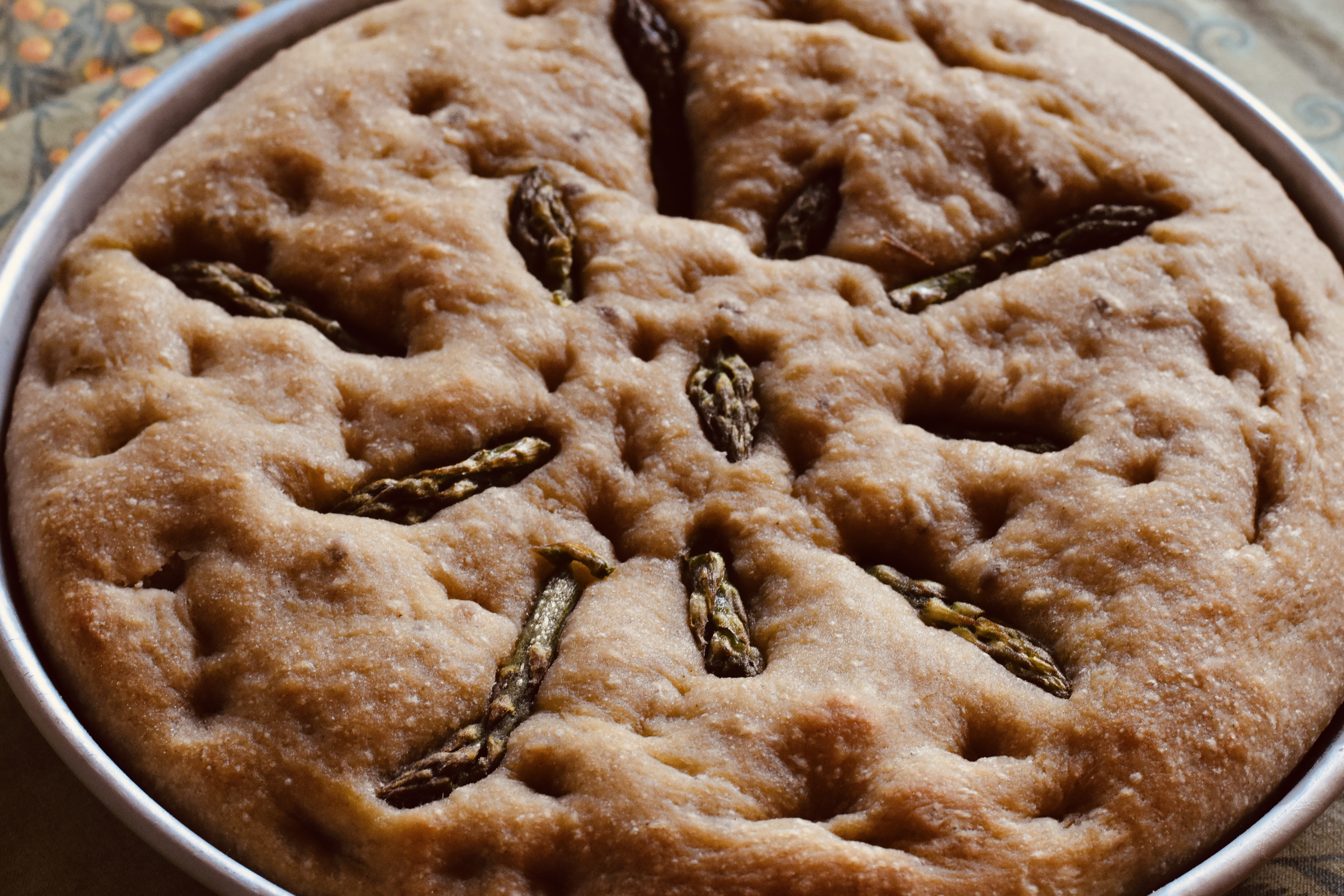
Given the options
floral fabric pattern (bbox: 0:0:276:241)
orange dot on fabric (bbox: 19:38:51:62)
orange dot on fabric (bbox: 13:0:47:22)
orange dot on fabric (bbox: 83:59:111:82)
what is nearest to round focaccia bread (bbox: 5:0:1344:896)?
floral fabric pattern (bbox: 0:0:276:241)

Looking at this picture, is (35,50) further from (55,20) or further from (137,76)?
(137,76)

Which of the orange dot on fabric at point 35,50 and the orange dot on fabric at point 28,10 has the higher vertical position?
the orange dot on fabric at point 28,10

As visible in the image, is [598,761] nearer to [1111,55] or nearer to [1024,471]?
[1024,471]

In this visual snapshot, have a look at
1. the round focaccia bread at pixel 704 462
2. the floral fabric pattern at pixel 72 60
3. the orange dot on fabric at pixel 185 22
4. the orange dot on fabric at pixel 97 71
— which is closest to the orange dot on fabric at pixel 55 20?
the floral fabric pattern at pixel 72 60

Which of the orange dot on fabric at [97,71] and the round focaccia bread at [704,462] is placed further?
the orange dot on fabric at [97,71]

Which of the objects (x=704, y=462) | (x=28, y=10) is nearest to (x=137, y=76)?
(x=28, y=10)

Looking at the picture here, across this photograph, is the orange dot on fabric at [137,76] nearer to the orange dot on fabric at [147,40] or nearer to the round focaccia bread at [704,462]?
the orange dot on fabric at [147,40]
